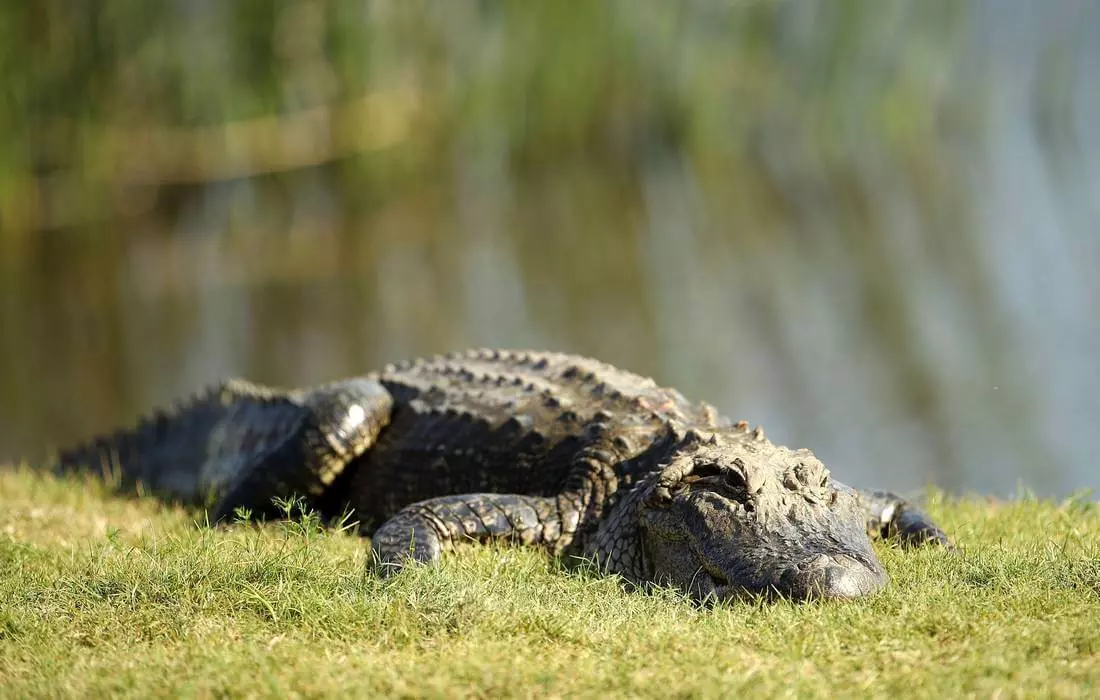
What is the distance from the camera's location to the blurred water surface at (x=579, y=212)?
9.96 m

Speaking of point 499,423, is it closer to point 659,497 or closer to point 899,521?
point 659,497

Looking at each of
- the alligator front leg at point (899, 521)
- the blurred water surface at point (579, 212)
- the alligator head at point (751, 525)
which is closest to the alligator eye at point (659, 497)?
the alligator head at point (751, 525)

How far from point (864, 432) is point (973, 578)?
495cm

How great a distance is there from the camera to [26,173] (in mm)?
13758

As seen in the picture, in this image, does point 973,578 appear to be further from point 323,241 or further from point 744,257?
Answer: point 323,241

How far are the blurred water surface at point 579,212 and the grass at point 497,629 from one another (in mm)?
3935

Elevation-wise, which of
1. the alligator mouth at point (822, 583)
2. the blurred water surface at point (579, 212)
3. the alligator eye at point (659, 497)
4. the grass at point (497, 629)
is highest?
the blurred water surface at point (579, 212)

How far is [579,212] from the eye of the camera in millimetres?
16969

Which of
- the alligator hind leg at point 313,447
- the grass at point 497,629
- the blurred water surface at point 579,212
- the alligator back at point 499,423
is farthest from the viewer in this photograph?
the blurred water surface at point 579,212

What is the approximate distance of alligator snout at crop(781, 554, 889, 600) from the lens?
3.49m

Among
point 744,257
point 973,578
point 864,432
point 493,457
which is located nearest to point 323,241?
point 744,257

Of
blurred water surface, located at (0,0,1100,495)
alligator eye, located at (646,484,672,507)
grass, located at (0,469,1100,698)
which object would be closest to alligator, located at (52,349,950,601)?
alligator eye, located at (646,484,672,507)

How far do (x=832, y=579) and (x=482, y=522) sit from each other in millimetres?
1455

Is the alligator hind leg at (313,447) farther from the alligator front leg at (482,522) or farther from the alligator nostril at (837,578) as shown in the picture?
the alligator nostril at (837,578)
